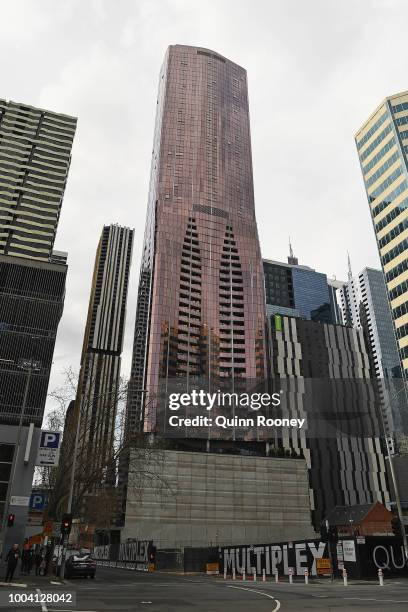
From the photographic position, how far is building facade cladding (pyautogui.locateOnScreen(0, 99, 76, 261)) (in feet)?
427

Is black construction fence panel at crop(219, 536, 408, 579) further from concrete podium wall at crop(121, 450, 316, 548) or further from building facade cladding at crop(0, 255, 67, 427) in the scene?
building facade cladding at crop(0, 255, 67, 427)

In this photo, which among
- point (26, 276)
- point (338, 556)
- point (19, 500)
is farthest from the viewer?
point (26, 276)

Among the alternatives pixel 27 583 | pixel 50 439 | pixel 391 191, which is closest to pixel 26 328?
pixel 50 439

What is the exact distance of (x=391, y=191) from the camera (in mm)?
94312

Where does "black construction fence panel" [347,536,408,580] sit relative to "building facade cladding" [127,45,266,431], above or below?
below

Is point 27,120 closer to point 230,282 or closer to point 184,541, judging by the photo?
point 230,282

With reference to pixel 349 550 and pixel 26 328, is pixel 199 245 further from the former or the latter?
→ pixel 349 550

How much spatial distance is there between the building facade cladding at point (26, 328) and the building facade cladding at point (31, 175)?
154ft

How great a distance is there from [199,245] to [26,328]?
81.6 meters


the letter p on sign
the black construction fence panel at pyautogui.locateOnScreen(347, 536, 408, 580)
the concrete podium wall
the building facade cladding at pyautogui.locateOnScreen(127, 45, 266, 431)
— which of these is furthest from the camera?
the building facade cladding at pyautogui.locateOnScreen(127, 45, 266, 431)

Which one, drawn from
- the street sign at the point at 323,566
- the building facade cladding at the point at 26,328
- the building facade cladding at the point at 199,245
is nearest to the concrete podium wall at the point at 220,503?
the building facade cladding at the point at 26,328

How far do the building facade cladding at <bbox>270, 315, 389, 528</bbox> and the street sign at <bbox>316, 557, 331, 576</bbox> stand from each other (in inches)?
3649

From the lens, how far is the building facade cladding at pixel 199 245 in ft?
438

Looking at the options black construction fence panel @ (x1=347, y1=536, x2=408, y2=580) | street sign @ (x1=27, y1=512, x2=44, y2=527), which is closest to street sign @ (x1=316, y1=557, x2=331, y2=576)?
black construction fence panel @ (x1=347, y1=536, x2=408, y2=580)
